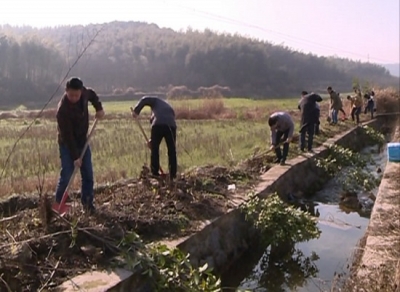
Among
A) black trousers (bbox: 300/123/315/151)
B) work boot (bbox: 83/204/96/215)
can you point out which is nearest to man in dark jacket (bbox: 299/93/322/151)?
black trousers (bbox: 300/123/315/151)

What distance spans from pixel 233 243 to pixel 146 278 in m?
2.34

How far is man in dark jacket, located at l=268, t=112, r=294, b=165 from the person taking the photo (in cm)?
1012

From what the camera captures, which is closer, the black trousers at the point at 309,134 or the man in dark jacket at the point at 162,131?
the man in dark jacket at the point at 162,131

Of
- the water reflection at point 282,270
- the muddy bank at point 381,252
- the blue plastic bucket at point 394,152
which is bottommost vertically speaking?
the water reflection at point 282,270

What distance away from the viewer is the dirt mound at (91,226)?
4254 mm

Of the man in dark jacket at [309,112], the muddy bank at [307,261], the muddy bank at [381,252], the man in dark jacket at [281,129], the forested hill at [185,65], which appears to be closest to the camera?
the muddy bank at [381,252]

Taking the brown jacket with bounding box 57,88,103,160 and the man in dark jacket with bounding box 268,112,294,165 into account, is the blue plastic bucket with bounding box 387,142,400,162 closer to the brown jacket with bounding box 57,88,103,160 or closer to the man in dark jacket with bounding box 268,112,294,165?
the man in dark jacket with bounding box 268,112,294,165

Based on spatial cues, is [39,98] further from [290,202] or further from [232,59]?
[232,59]

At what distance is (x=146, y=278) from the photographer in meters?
4.66

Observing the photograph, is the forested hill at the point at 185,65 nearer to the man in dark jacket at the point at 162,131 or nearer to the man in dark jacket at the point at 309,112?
the man in dark jacket at the point at 309,112

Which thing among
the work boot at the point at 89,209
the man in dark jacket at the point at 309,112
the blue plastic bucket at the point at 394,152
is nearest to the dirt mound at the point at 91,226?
the work boot at the point at 89,209

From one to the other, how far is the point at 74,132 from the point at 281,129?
5.57 meters

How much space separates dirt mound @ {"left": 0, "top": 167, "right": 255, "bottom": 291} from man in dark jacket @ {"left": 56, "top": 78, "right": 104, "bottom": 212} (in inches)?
10.2

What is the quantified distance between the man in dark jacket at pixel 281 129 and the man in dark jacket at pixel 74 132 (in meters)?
5.12
